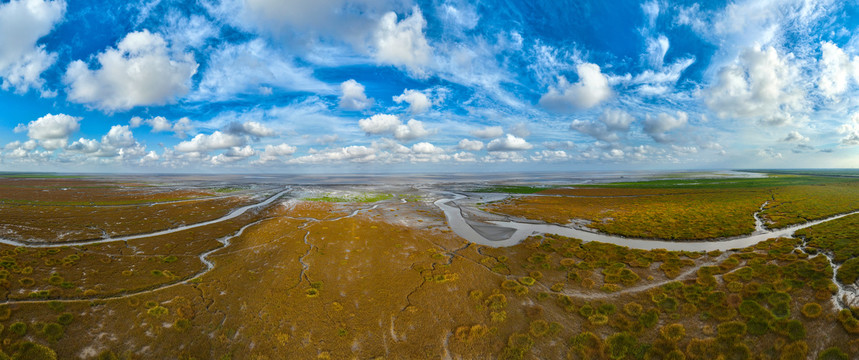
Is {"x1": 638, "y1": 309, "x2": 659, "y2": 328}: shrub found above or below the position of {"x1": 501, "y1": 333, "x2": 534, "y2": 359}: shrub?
above

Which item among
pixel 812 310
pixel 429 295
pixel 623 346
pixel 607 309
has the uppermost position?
pixel 812 310

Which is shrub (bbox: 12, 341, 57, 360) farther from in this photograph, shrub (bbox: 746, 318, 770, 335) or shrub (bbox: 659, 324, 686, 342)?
shrub (bbox: 746, 318, 770, 335)

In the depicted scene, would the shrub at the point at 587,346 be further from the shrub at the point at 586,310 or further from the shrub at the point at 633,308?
the shrub at the point at 633,308

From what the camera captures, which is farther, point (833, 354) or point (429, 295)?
point (429, 295)

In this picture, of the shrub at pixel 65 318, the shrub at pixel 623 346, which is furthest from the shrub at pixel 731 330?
the shrub at pixel 65 318

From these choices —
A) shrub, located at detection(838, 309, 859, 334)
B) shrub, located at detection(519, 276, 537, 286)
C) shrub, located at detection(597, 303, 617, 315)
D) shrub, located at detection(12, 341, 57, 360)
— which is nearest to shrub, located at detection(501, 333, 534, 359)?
shrub, located at detection(597, 303, 617, 315)

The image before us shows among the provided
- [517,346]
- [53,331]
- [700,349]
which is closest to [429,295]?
[517,346]

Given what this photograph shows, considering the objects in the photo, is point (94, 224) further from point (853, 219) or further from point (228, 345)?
point (853, 219)

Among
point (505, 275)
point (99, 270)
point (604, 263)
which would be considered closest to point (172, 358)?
point (99, 270)

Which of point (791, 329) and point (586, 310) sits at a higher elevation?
point (791, 329)

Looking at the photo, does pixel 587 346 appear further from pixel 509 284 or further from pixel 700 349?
pixel 509 284

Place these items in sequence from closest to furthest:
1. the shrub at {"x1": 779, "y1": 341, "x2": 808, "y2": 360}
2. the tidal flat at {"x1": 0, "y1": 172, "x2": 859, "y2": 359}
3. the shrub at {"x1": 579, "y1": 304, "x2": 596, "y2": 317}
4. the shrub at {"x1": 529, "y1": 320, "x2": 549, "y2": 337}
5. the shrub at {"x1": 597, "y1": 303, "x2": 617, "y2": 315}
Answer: the shrub at {"x1": 779, "y1": 341, "x2": 808, "y2": 360} < the tidal flat at {"x1": 0, "y1": 172, "x2": 859, "y2": 359} < the shrub at {"x1": 529, "y1": 320, "x2": 549, "y2": 337} < the shrub at {"x1": 579, "y1": 304, "x2": 596, "y2": 317} < the shrub at {"x1": 597, "y1": 303, "x2": 617, "y2": 315}
